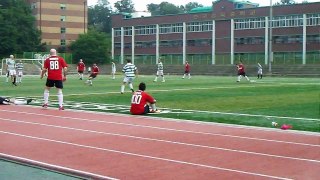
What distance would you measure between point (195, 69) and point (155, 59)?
1397 centimetres

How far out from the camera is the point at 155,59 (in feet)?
320

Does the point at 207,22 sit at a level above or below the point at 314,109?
above

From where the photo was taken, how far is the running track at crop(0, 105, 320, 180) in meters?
Answer: 7.82

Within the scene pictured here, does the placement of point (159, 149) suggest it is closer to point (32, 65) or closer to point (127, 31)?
point (32, 65)

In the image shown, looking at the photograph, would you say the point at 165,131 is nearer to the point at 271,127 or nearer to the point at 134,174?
the point at 271,127

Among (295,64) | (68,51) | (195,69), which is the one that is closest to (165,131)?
(295,64)

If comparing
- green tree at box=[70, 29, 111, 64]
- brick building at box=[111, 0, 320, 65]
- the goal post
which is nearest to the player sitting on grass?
the goal post

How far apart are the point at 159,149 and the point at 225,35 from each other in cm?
8262

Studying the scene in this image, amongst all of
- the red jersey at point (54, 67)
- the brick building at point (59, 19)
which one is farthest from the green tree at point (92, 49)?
the red jersey at point (54, 67)

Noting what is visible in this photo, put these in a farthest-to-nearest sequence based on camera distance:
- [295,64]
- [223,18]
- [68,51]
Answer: [68,51]
[223,18]
[295,64]

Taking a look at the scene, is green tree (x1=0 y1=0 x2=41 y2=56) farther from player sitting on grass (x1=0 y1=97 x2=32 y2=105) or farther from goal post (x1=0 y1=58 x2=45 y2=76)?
player sitting on grass (x1=0 y1=97 x2=32 y2=105)

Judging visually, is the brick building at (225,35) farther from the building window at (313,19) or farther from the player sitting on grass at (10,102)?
the player sitting on grass at (10,102)

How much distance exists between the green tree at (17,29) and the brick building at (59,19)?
3603 millimetres

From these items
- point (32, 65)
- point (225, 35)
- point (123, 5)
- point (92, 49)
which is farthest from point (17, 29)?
point (123, 5)
